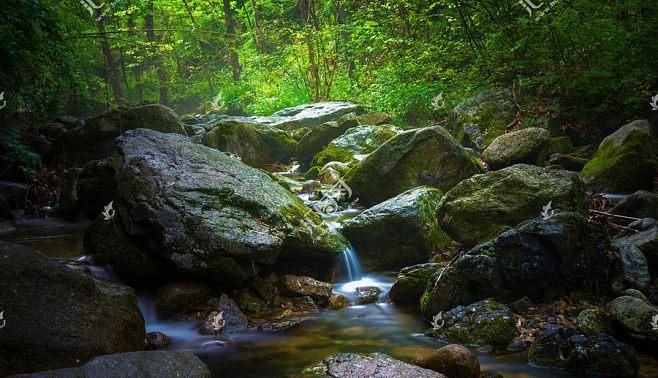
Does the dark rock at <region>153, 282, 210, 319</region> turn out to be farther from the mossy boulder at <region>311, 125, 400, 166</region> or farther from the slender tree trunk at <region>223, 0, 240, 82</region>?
the slender tree trunk at <region>223, 0, 240, 82</region>

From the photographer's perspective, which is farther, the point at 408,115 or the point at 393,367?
the point at 408,115

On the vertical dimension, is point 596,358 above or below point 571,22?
below

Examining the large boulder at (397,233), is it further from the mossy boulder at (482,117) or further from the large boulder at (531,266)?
the mossy boulder at (482,117)

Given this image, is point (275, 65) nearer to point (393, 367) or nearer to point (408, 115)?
point (408, 115)

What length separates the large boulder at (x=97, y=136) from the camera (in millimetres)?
11453

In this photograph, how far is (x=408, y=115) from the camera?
51.1 feet

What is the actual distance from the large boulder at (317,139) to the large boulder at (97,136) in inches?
173

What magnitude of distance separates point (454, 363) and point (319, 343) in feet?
5.28

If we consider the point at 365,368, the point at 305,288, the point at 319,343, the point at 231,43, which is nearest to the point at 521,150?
the point at 305,288

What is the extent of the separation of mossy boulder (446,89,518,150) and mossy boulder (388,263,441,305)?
680 centimetres

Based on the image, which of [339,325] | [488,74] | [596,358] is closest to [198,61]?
[488,74]

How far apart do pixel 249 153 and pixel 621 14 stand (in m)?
9.78

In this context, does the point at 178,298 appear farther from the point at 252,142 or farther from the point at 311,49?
the point at 311,49

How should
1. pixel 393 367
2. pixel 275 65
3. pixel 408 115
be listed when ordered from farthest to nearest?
pixel 275 65 → pixel 408 115 → pixel 393 367
